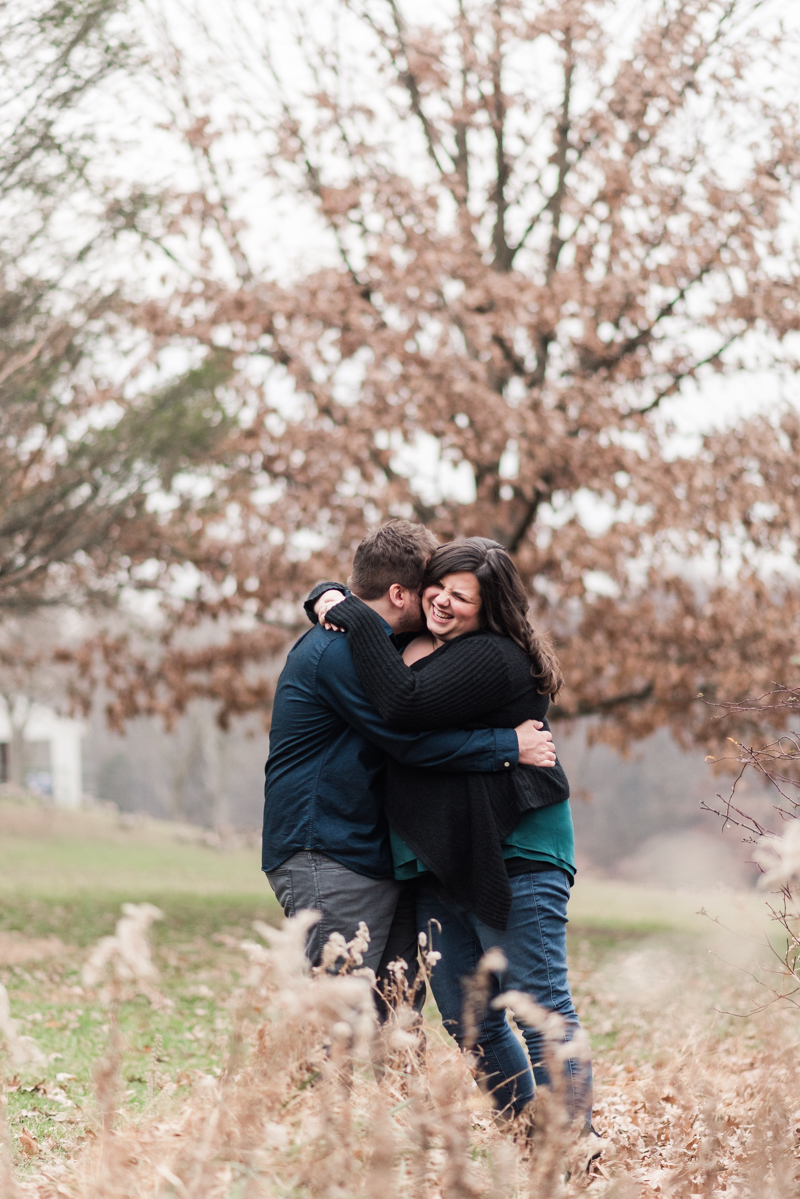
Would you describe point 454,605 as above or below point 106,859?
above

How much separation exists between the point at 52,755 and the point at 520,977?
5035 cm

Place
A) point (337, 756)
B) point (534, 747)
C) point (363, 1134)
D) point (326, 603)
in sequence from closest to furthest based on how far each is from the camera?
point (363, 1134)
point (534, 747)
point (337, 756)
point (326, 603)

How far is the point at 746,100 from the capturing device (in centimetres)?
1000

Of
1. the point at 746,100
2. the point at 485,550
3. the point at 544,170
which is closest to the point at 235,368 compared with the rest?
the point at 544,170

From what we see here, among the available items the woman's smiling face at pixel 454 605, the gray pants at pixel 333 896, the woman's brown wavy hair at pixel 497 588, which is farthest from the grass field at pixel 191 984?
the woman's smiling face at pixel 454 605

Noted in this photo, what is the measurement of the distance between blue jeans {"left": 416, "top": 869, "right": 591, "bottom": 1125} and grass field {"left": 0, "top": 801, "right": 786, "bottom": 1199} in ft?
1.17

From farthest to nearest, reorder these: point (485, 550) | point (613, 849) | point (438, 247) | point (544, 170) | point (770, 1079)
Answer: point (613, 849) < point (544, 170) < point (438, 247) < point (485, 550) < point (770, 1079)

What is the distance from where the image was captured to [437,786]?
3.56 meters

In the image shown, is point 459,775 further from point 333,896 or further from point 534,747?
point 333,896

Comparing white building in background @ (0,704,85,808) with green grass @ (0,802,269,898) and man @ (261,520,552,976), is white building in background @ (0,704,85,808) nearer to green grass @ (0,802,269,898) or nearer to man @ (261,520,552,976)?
green grass @ (0,802,269,898)

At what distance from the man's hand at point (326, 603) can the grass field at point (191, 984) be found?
1249 mm

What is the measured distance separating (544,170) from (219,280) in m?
3.42

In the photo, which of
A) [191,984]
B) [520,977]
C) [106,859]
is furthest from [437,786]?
[106,859]

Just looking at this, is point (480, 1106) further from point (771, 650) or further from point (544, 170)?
point (544, 170)
